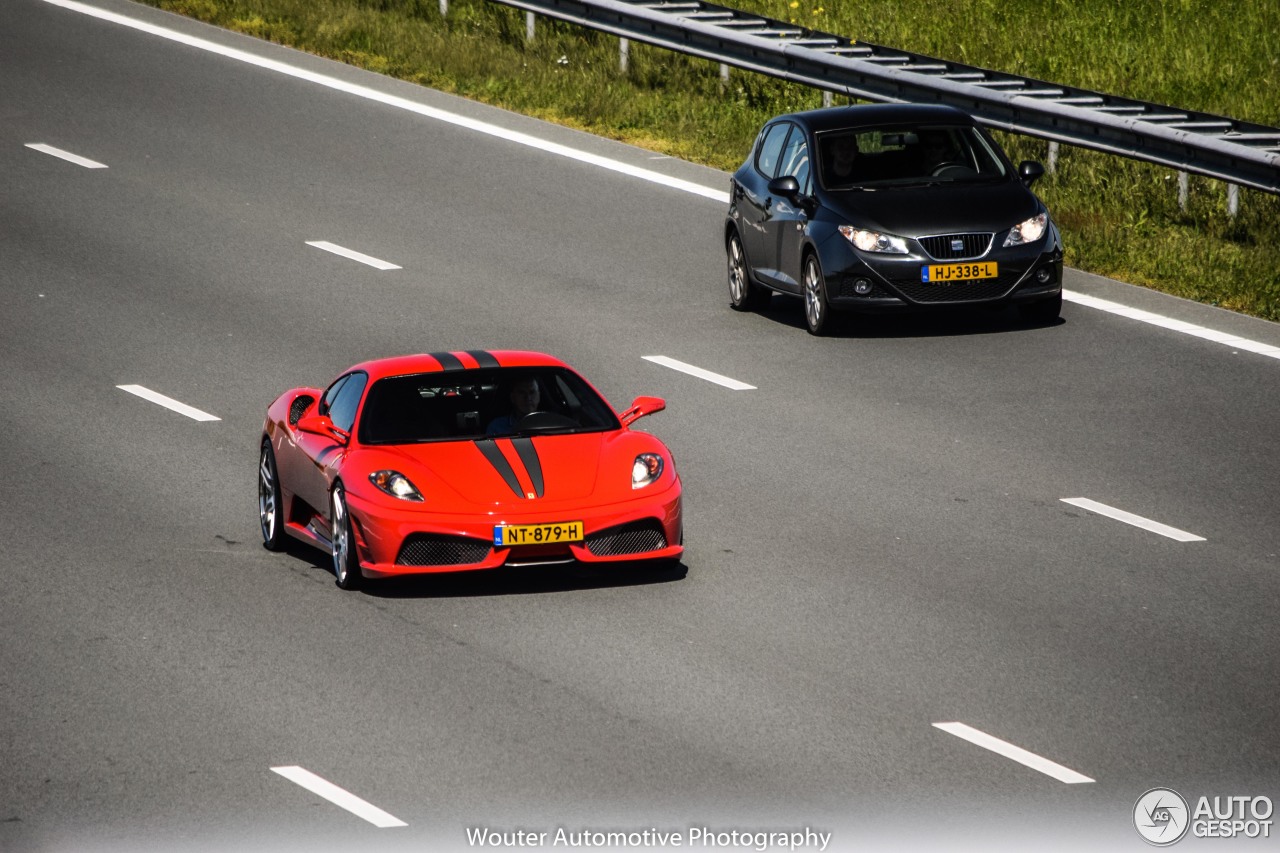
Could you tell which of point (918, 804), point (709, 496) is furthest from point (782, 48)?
point (918, 804)

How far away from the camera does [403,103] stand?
1072 inches

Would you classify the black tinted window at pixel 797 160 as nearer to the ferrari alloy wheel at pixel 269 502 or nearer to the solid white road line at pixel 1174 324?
the solid white road line at pixel 1174 324

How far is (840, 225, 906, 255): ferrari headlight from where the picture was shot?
59.3 feet

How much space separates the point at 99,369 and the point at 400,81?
37.9 feet

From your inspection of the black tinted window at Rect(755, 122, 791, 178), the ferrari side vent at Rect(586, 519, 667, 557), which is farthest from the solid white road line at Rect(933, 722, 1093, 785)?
the black tinted window at Rect(755, 122, 791, 178)

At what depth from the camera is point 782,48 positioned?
1009 inches

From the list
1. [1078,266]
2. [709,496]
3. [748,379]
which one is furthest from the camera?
[1078,266]

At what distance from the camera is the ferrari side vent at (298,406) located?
13508 mm

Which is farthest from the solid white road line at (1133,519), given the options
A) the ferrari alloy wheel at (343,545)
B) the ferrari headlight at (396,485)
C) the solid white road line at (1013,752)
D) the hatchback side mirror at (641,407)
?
the ferrari alloy wheel at (343,545)

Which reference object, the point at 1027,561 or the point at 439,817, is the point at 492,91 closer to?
the point at 1027,561

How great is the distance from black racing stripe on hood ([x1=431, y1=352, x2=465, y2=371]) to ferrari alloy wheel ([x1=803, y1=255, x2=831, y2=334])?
590 centimetres

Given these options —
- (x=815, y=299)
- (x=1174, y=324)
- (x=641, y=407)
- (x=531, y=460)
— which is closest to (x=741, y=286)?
(x=815, y=299)

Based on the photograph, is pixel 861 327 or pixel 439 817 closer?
pixel 439 817

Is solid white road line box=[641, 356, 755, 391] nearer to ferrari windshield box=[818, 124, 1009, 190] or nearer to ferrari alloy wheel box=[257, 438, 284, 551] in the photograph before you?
ferrari windshield box=[818, 124, 1009, 190]
